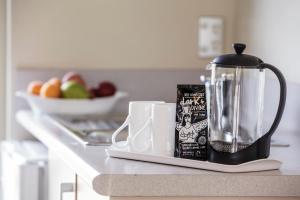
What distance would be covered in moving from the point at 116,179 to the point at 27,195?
1.04m

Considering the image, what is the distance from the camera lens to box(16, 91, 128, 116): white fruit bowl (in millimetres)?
2895

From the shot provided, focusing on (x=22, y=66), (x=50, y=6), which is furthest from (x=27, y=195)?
(x=50, y=6)

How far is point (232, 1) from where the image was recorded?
324 cm

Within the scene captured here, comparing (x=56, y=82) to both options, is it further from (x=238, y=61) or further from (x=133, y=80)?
(x=238, y=61)

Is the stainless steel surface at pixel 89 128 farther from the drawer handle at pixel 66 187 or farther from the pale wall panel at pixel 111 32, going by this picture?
the pale wall panel at pixel 111 32

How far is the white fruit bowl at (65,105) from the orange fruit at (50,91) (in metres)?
0.02

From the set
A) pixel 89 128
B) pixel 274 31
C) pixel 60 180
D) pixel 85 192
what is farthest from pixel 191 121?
pixel 274 31

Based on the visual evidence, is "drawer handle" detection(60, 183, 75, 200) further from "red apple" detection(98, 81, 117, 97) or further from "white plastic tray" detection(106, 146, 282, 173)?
"red apple" detection(98, 81, 117, 97)

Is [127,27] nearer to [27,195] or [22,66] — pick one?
[22,66]

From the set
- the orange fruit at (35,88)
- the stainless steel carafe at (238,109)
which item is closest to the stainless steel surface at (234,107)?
the stainless steel carafe at (238,109)

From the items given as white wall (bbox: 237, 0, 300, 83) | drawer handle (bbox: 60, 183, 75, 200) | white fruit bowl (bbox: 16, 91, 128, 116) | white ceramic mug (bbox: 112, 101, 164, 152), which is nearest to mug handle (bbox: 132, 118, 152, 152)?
white ceramic mug (bbox: 112, 101, 164, 152)

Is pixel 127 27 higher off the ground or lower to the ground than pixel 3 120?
higher

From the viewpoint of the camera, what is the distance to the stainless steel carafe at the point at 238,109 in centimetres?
168

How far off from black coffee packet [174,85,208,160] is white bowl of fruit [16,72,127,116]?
4.17ft
